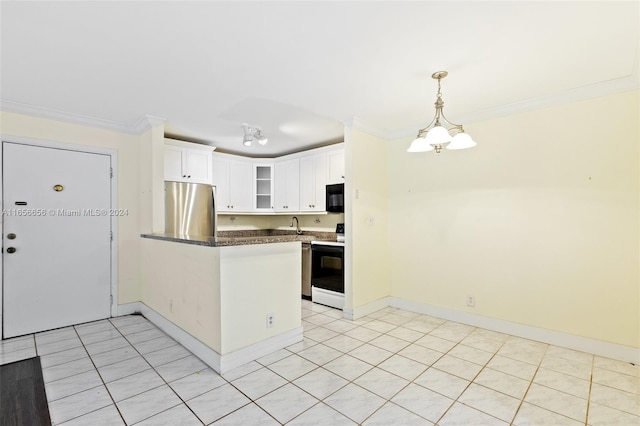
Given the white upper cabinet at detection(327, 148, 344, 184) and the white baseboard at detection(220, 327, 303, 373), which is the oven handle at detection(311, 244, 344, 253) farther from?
the white baseboard at detection(220, 327, 303, 373)

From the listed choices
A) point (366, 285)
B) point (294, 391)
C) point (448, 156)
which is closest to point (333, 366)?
point (294, 391)

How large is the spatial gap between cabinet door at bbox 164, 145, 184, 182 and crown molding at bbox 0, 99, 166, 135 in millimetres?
438

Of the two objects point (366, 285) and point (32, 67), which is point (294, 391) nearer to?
point (366, 285)

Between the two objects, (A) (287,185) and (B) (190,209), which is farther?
(A) (287,185)

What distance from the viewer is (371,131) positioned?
12.7 ft

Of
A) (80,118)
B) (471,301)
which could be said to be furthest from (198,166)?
(471,301)

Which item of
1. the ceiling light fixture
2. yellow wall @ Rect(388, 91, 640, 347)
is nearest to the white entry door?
the ceiling light fixture

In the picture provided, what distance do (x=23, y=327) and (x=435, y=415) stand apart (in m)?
4.09

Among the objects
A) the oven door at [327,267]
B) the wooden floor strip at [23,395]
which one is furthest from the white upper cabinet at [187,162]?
the wooden floor strip at [23,395]

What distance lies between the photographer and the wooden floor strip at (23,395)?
181cm

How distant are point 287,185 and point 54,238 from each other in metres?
3.14

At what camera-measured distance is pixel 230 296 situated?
244 cm

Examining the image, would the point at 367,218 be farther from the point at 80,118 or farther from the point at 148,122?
the point at 80,118

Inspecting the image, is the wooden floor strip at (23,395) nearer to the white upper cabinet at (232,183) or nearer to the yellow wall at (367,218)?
the yellow wall at (367,218)
